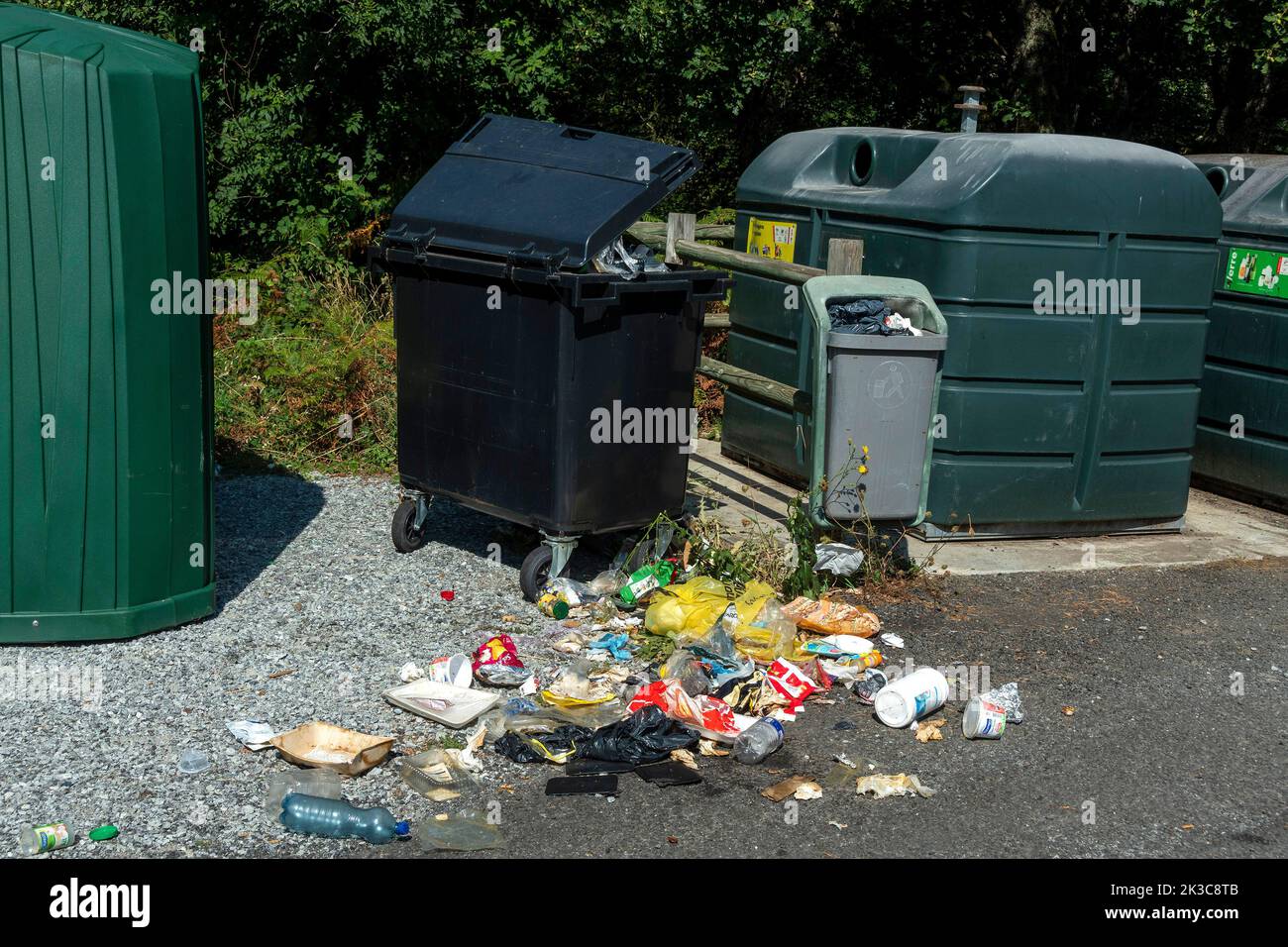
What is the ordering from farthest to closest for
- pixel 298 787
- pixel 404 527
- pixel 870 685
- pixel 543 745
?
pixel 404 527, pixel 870 685, pixel 543 745, pixel 298 787

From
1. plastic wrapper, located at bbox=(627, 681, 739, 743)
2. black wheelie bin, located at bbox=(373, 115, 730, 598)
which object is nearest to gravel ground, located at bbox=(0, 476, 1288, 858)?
plastic wrapper, located at bbox=(627, 681, 739, 743)

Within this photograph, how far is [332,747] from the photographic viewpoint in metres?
4.10

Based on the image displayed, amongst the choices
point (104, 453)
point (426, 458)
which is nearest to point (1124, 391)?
point (426, 458)

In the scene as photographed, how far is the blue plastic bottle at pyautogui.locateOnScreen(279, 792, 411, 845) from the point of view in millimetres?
3643

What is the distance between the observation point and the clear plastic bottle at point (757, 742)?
4.27m

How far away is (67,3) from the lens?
379 inches

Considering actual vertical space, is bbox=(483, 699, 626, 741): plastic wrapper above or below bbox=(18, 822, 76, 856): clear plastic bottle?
below

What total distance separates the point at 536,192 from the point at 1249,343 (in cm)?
448

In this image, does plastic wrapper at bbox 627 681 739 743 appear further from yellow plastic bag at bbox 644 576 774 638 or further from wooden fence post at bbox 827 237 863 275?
wooden fence post at bbox 827 237 863 275

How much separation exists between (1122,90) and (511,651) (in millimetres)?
10894

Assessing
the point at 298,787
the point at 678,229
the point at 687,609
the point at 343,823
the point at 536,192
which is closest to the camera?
the point at 343,823

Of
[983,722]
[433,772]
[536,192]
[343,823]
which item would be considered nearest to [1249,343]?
[983,722]

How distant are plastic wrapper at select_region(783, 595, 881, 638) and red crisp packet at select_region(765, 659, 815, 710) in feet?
1.23

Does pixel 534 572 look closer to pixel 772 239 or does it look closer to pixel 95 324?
pixel 95 324
